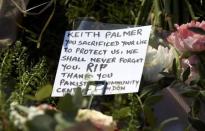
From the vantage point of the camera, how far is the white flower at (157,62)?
101 centimetres

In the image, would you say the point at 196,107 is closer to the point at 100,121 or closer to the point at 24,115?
the point at 100,121

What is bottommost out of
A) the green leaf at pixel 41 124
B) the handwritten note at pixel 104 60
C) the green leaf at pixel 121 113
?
the handwritten note at pixel 104 60

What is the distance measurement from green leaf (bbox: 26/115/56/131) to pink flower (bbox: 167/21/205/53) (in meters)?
0.52

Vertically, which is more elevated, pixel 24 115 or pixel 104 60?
pixel 24 115

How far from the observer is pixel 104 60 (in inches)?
39.6

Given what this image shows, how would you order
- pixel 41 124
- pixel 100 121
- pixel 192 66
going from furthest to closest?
pixel 192 66 → pixel 100 121 → pixel 41 124

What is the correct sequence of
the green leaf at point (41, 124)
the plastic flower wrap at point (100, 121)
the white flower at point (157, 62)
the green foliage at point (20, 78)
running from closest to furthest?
1. the green leaf at point (41, 124)
2. the plastic flower wrap at point (100, 121)
3. the green foliage at point (20, 78)
4. the white flower at point (157, 62)

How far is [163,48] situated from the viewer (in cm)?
103

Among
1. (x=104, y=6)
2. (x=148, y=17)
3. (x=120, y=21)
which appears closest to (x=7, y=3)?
(x=104, y=6)

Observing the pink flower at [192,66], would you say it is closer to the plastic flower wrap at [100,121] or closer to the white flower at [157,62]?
the white flower at [157,62]

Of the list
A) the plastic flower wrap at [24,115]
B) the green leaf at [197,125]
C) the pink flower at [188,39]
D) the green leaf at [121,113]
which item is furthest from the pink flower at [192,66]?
the plastic flower wrap at [24,115]

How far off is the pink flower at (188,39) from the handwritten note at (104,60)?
0.20 ft

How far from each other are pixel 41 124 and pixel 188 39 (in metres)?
0.56

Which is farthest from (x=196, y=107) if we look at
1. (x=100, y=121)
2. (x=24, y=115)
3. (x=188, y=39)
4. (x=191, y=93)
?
(x=24, y=115)
